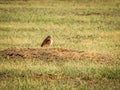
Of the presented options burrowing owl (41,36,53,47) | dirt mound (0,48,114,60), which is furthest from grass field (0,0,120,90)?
burrowing owl (41,36,53,47)

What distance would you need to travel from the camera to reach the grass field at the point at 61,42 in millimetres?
12070

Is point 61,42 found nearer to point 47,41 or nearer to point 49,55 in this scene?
point 47,41

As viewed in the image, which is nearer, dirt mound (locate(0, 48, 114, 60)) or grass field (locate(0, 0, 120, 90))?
grass field (locate(0, 0, 120, 90))

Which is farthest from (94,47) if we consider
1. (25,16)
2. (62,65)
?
(25,16)

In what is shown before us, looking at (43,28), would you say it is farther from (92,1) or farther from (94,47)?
(92,1)

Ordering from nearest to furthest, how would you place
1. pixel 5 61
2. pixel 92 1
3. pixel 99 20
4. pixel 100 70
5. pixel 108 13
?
pixel 100 70, pixel 5 61, pixel 99 20, pixel 108 13, pixel 92 1

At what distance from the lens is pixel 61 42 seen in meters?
21.9

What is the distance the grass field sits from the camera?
12070mm

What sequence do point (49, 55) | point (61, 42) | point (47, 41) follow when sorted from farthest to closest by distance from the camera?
point (61, 42)
point (47, 41)
point (49, 55)

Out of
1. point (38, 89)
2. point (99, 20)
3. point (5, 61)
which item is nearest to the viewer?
point (38, 89)

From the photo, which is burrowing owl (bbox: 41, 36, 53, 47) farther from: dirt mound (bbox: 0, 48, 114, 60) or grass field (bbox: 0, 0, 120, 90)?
dirt mound (bbox: 0, 48, 114, 60)

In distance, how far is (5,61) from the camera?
15086mm

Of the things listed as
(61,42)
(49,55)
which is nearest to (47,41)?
(49,55)

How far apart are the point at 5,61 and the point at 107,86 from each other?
4.76 metres
